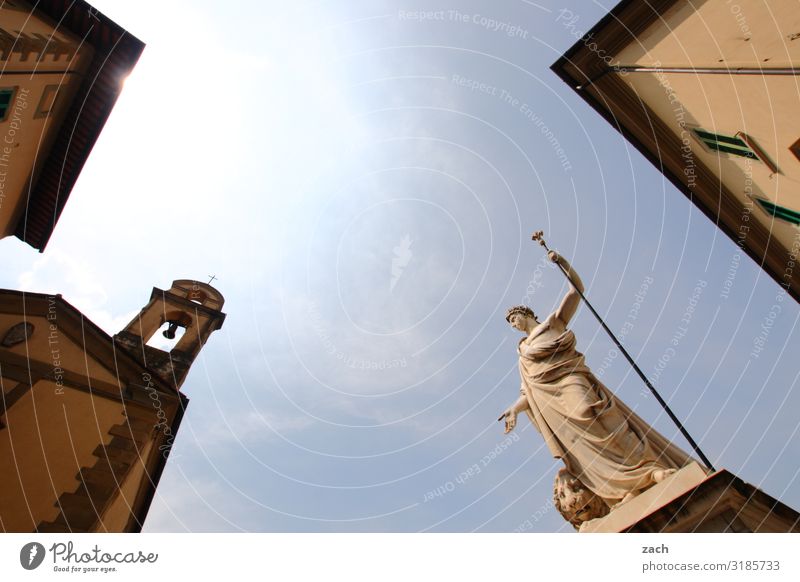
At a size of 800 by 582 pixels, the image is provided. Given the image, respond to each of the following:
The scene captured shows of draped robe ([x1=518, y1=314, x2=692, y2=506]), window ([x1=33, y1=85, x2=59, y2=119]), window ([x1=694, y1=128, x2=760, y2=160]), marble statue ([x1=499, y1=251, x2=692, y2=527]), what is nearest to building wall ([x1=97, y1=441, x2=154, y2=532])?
marble statue ([x1=499, y1=251, x2=692, y2=527])

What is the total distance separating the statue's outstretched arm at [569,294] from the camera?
8.85 meters

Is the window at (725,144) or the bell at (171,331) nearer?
the window at (725,144)

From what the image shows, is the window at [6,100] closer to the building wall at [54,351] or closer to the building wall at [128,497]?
the building wall at [54,351]

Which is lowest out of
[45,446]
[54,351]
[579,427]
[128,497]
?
[128,497]

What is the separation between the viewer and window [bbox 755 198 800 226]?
10727 mm

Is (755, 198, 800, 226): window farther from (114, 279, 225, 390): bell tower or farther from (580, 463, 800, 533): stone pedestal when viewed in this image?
(114, 279, 225, 390): bell tower

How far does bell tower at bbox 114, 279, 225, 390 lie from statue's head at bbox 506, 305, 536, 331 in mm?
9735

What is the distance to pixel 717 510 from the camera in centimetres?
500

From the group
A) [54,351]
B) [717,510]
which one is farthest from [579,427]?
[54,351]

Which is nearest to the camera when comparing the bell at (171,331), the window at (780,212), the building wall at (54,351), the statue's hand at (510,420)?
the statue's hand at (510,420)

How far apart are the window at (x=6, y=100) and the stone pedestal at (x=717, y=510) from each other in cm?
1313

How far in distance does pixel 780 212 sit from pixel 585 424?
867 centimetres

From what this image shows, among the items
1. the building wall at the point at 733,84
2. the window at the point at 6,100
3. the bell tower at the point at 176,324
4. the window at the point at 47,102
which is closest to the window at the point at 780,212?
the building wall at the point at 733,84

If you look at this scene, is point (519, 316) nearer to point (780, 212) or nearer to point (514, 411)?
point (514, 411)
